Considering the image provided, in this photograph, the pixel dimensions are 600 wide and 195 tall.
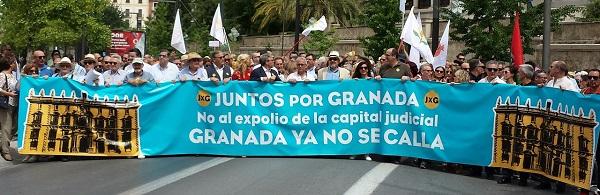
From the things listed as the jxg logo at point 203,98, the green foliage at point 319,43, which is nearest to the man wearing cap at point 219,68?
the jxg logo at point 203,98

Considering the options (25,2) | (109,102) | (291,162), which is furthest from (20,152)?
(25,2)

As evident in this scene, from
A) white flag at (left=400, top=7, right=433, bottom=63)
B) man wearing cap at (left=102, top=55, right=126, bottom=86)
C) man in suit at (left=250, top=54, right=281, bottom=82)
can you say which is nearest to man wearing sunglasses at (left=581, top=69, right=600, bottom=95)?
man in suit at (left=250, top=54, right=281, bottom=82)

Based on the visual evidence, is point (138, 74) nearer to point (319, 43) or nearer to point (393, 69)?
point (393, 69)

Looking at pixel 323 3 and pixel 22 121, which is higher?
pixel 323 3

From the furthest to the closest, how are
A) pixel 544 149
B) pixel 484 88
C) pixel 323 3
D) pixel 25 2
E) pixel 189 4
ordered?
pixel 189 4 < pixel 323 3 < pixel 25 2 < pixel 484 88 < pixel 544 149

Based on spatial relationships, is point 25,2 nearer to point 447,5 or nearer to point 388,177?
point 447,5

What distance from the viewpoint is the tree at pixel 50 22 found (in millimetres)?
37938

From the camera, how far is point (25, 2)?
38.2m

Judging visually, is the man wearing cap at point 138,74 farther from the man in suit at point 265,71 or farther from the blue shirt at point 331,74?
the blue shirt at point 331,74

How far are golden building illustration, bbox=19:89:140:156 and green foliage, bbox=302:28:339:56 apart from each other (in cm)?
2839

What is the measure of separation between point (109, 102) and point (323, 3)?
38473 millimetres

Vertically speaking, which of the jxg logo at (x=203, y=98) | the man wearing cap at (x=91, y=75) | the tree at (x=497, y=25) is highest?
the tree at (x=497, y=25)

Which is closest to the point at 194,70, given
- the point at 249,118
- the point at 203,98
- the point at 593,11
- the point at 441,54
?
the point at 203,98

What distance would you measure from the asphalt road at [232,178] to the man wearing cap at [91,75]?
142 centimetres
